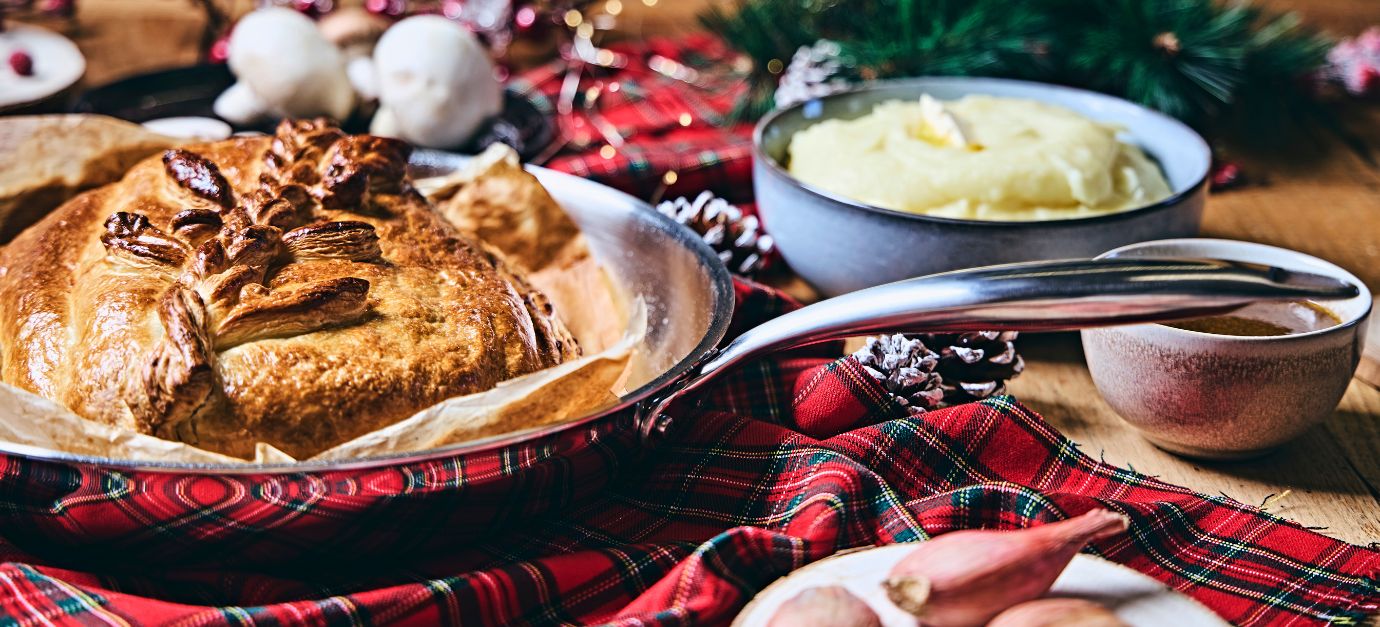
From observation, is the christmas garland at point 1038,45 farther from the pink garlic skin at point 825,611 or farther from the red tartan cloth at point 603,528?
the pink garlic skin at point 825,611

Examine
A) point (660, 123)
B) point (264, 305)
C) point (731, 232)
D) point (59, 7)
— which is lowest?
point (59, 7)

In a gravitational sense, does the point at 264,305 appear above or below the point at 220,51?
above

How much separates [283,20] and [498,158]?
0.75 meters

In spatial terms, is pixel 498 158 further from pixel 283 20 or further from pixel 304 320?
pixel 283 20

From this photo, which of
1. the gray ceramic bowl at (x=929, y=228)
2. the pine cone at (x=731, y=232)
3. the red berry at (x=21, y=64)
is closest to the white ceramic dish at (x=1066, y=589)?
the gray ceramic bowl at (x=929, y=228)

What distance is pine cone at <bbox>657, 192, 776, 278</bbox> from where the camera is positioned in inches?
62.4

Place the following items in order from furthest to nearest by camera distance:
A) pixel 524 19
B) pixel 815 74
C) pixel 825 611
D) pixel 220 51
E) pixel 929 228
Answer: pixel 524 19 < pixel 220 51 < pixel 815 74 < pixel 929 228 < pixel 825 611

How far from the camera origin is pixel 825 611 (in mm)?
774

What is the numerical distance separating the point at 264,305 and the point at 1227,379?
2.86 feet

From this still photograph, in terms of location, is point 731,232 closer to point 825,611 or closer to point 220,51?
point 825,611

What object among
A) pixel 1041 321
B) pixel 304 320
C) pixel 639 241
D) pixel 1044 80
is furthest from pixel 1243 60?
pixel 304 320

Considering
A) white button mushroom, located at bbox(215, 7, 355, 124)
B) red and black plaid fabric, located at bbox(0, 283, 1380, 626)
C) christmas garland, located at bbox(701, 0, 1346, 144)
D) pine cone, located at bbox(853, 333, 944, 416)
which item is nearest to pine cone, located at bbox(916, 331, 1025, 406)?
pine cone, located at bbox(853, 333, 944, 416)

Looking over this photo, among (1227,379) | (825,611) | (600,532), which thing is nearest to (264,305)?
(600,532)

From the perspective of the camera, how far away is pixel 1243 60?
2193 mm
